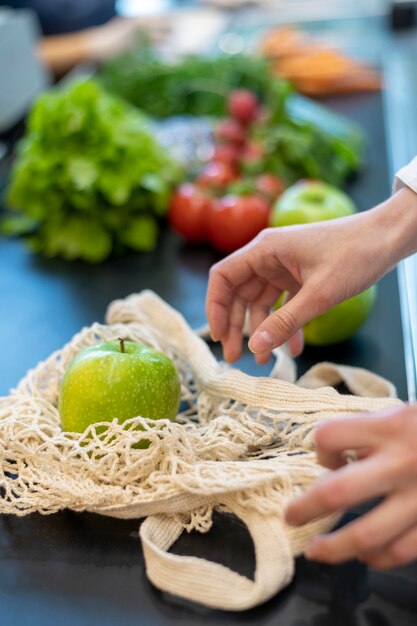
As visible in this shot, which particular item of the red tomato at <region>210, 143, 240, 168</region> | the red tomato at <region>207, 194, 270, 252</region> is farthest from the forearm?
the red tomato at <region>210, 143, 240, 168</region>

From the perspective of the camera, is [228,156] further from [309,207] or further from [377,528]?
[377,528]

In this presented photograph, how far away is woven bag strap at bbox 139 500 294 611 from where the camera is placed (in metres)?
0.64

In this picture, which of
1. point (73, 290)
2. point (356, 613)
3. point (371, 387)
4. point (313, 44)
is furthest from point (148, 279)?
point (313, 44)

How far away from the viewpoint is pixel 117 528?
0.77m

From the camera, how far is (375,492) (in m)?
0.55

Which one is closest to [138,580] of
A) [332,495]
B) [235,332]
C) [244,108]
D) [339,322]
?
[332,495]

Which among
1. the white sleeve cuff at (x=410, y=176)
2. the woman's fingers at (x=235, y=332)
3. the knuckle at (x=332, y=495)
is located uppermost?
the white sleeve cuff at (x=410, y=176)

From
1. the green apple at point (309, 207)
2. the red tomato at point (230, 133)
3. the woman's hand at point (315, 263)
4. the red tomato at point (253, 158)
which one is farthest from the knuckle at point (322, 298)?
the red tomato at point (230, 133)

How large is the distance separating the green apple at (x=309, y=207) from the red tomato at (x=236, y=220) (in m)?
0.08

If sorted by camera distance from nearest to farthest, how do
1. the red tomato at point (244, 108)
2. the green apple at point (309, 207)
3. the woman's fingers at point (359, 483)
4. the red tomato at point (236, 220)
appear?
the woman's fingers at point (359, 483), the green apple at point (309, 207), the red tomato at point (236, 220), the red tomato at point (244, 108)

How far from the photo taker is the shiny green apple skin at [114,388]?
2.57 ft

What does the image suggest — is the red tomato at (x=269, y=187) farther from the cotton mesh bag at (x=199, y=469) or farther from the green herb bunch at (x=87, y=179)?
the cotton mesh bag at (x=199, y=469)

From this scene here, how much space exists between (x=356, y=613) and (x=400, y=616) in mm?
38

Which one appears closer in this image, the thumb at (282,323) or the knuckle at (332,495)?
the knuckle at (332,495)
